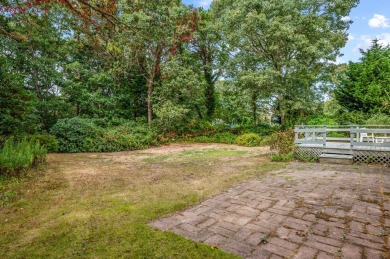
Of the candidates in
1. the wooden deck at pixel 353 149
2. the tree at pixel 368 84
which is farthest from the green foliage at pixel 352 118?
the wooden deck at pixel 353 149

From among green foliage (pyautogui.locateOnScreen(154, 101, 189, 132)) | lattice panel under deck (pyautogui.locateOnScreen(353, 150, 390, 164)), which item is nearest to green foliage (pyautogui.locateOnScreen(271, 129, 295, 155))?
lattice panel under deck (pyautogui.locateOnScreen(353, 150, 390, 164))

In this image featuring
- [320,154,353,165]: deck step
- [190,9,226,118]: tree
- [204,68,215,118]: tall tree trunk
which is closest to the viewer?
[320,154,353,165]: deck step

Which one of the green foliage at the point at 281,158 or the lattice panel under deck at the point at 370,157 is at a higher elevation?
the lattice panel under deck at the point at 370,157

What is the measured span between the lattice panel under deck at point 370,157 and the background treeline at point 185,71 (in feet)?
17.8

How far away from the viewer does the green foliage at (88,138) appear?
10750 millimetres

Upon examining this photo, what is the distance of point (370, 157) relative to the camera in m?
6.99

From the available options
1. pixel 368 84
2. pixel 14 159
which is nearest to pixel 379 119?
pixel 368 84

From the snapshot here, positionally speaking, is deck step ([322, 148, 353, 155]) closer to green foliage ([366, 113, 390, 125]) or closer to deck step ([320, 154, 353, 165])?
deck step ([320, 154, 353, 165])

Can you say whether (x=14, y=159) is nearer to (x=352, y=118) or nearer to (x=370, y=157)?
(x=370, y=157)

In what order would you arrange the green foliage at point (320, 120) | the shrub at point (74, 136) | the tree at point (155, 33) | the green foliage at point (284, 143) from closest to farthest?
the green foliage at point (284, 143)
the shrub at point (74, 136)
the tree at point (155, 33)
the green foliage at point (320, 120)

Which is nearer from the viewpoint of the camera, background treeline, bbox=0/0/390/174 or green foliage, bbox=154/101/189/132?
background treeline, bbox=0/0/390/174

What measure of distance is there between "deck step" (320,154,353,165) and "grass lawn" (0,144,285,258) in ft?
9.51

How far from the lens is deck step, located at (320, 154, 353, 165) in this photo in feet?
23.3

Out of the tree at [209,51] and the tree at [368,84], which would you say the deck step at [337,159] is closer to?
the tree at [368,84]
